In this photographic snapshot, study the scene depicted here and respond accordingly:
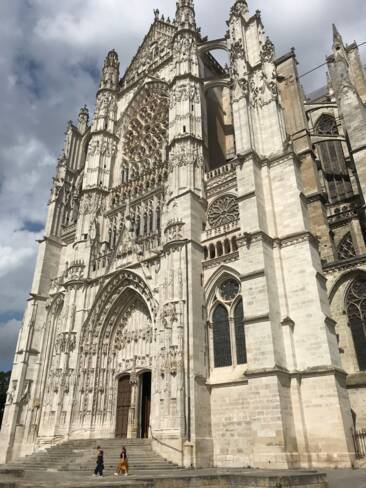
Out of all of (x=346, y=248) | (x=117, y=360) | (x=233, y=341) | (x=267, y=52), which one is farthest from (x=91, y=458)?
(x=267, y=52)

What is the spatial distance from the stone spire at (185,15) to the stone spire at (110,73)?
278 inches

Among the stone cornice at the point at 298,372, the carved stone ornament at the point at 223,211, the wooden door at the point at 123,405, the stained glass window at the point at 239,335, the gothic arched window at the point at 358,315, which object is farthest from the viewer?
the carved stone ornament at the point at 223,211

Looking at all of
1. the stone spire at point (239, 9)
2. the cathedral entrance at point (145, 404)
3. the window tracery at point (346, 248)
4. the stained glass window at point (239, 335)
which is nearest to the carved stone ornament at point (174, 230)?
the stained glass window at point (239, 335)

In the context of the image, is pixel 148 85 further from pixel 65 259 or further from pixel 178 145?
pixel 65 259

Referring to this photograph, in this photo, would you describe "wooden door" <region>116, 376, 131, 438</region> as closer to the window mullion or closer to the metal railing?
the window mullion

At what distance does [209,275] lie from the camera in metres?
16.7

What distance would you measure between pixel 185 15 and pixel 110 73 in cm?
791

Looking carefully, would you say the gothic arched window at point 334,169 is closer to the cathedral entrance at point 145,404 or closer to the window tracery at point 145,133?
the window tracery at point 145,133

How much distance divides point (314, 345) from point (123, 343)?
9931 mm

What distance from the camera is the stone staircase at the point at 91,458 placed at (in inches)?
512

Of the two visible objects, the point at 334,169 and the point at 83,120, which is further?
the point at 83,120

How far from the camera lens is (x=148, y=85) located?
27.3 meters

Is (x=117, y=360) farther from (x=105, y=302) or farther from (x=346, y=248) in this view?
(x=346, y=248)

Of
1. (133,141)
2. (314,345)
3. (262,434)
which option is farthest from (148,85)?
(262,434)
